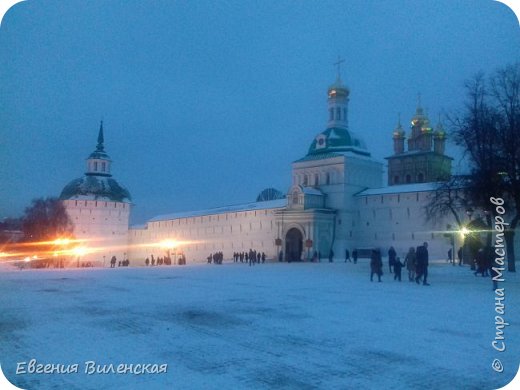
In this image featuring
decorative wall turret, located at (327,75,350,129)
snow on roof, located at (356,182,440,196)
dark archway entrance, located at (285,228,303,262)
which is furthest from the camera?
decorative wall turret, located at (327,75,350,129)

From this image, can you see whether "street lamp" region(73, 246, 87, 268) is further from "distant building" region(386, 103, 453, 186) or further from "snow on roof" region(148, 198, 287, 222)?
"distant building" region(386, 103, 453, 186)

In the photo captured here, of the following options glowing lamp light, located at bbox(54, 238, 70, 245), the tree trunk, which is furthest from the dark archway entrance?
the tree trunk

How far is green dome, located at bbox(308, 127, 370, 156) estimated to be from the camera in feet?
131

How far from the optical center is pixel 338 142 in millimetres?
40219

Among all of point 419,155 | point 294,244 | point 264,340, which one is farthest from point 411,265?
point 419,155

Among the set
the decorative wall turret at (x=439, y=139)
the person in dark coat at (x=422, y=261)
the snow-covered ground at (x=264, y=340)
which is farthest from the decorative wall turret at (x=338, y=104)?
the snow-covered ground at (x=264, y=340)

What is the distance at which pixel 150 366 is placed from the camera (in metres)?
4.42

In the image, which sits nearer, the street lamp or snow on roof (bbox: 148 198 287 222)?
snow on roof (bbox: 148 198 287 222)

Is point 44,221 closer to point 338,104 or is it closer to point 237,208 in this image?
point 237,208

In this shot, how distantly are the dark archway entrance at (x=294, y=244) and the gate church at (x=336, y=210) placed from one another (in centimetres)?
8

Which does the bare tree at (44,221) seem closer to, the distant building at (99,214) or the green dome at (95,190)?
the distant building at (99,214)

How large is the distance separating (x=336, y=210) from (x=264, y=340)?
32280mm

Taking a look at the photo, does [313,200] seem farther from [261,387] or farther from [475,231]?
[261,387]

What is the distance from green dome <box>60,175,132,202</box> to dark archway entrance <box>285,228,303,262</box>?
25.6 m
